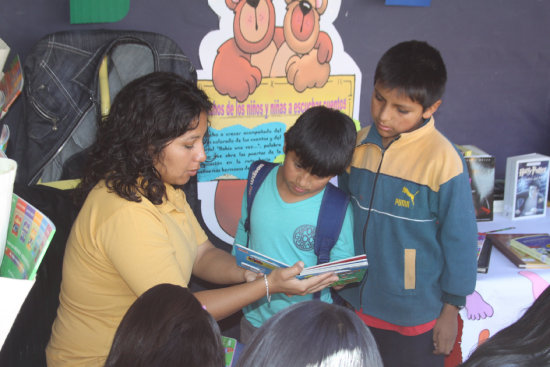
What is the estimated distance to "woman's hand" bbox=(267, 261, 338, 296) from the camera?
155 cm

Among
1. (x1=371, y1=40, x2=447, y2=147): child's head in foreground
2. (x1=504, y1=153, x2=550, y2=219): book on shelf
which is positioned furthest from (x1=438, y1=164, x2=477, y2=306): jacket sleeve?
(x1=504, y1=153, x2=550, y2=219): book on shelf

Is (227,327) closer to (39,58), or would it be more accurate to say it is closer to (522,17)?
(39,58)

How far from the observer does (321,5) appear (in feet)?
8.27

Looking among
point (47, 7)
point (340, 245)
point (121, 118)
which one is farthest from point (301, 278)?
point (47, 7)

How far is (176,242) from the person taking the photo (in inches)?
58.0

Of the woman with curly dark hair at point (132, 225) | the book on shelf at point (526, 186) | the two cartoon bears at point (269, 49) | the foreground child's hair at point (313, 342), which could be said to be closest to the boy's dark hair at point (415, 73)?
the woman with curly dark hair at point (132, 225)

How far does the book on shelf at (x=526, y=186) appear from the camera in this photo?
2734 mm

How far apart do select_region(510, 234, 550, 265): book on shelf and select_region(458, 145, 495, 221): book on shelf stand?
280 millimetres

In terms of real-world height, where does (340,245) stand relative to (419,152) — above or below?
below

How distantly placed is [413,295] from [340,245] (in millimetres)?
335

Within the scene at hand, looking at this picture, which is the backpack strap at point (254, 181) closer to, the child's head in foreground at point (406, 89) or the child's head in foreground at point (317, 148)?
the child's head in foreground at point (317, 148)

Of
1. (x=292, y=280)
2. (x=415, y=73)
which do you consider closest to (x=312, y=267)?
(x=292, y=280)

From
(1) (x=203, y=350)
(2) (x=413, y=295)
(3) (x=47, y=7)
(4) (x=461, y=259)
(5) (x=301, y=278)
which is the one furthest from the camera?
(3) (x=47, y=7)

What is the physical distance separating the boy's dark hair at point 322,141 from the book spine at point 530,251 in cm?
118
